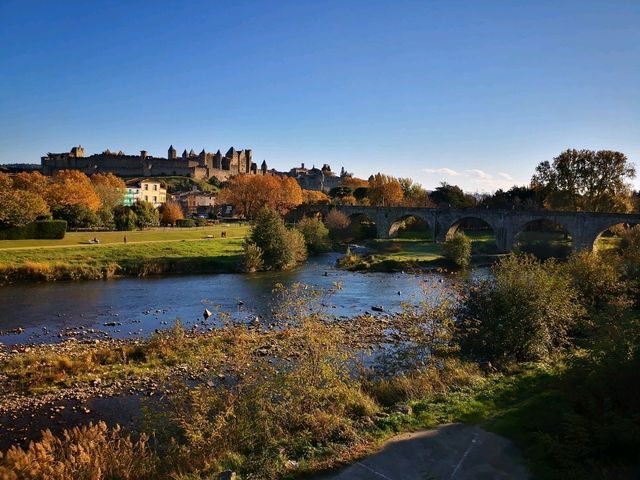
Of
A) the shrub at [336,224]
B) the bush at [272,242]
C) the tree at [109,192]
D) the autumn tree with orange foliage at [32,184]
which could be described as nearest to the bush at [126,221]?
the tree at [109,192]

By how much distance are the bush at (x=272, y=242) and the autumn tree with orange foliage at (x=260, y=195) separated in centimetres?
3228

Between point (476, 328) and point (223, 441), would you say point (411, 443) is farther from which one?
point (476, 328)

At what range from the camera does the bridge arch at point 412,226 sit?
67.6 metres

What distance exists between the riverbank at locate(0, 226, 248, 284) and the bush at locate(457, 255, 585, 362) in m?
28.3

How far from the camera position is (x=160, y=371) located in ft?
52.2

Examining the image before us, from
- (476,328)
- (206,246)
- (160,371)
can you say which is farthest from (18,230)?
(476,328)

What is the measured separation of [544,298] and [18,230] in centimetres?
4398

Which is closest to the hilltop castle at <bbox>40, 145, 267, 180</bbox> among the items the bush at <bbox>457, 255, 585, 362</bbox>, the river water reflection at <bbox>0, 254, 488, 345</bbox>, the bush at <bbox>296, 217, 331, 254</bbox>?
the bush at <bbox>296, 217, 331, 254</bbox>

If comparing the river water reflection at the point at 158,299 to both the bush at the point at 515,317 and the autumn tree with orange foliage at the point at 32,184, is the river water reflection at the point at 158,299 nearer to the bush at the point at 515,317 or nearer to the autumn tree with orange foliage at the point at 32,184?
the bush at the point at 515,317

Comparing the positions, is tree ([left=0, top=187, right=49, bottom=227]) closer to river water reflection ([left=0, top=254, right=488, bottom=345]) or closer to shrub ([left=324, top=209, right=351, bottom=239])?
river water reflection ([left=0, top=254, right=488, bottom=345])

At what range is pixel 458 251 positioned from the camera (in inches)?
1836

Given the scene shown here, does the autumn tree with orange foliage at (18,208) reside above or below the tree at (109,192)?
below

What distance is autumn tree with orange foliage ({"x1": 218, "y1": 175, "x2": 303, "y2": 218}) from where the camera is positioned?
7719 centimetres

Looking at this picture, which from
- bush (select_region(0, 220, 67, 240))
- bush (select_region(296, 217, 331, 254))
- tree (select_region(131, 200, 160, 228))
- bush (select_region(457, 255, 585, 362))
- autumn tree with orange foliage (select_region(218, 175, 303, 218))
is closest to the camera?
bush (select_region(457, 255, 585, 362))
